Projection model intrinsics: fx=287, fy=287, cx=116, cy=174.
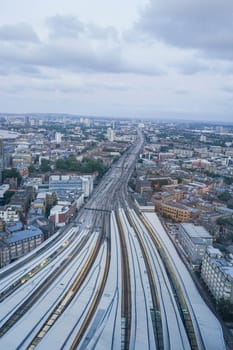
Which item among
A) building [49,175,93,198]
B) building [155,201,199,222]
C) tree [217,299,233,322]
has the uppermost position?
building [49,175,93,198]

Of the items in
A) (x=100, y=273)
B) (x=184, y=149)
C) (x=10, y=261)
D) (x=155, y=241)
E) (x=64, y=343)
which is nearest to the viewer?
(x=64, y=343)

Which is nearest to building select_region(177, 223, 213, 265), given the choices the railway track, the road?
the road

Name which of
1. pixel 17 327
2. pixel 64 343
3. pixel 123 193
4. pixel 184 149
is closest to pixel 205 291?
pixel 64 343

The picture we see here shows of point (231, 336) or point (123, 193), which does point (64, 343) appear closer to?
point (231, 336)

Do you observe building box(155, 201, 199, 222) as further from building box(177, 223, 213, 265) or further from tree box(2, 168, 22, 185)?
tree box(2, 168, 22, 185)

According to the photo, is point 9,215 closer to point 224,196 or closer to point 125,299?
point 125,299

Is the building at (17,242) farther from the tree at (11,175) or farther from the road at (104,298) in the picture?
the tree at (11,175)
